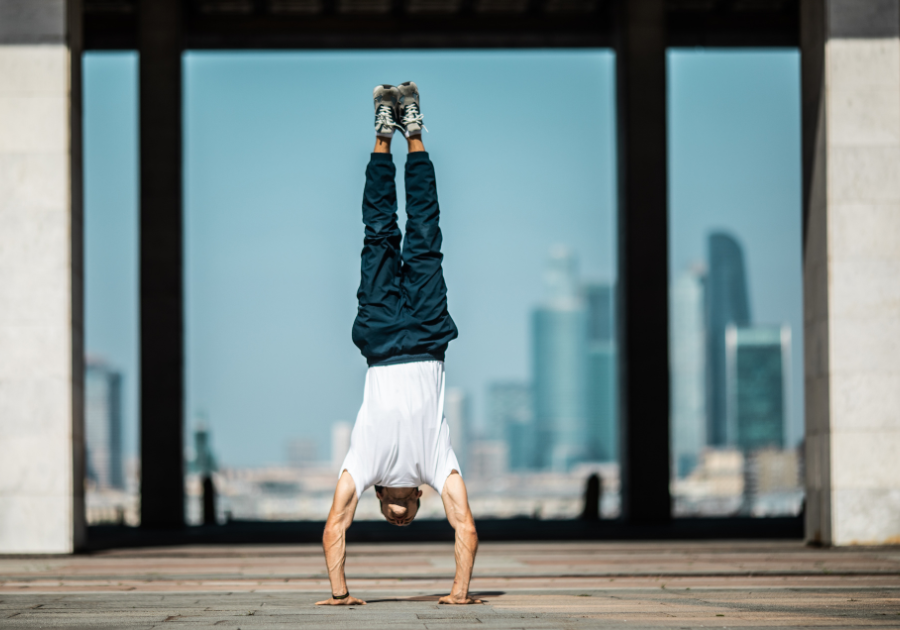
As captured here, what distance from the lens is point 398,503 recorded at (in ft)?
25.9

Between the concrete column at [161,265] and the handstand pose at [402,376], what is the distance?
1741 centimetres

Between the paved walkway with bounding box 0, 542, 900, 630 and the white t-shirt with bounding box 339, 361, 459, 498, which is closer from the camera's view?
the paved walkway with bounding box 0, 542, 900, 630

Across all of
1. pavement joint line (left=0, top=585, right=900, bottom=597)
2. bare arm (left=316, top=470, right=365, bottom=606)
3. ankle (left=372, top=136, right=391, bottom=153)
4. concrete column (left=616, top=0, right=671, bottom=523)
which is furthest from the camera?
concrete column (left=616, top=0, right=671, bottom=523)

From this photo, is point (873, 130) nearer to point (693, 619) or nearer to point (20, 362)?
point (693, 619)

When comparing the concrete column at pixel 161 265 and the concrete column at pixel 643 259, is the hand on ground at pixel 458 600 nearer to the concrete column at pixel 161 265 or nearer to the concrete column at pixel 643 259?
the concrete column at pixel 643 259

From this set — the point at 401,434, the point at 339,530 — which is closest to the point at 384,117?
the point at 401,434

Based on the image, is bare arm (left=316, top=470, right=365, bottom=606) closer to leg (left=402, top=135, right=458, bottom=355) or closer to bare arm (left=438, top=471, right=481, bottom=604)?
bare arm (left=438, top=471, right=481, bottom=604)

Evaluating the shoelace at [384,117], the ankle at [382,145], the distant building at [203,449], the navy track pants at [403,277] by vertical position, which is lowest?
the distant building at [203,449]

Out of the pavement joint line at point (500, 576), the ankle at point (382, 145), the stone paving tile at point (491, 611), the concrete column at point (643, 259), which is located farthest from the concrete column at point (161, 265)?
the ankle at point (382, 145)

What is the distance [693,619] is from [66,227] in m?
9.77

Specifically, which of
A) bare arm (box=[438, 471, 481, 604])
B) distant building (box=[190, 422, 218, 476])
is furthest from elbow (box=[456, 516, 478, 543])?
distant building (box=[190, 422, 218, 476])

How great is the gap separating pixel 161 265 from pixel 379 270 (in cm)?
1778

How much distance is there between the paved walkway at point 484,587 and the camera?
6.96 metres

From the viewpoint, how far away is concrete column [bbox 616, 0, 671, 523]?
79.6 feet
